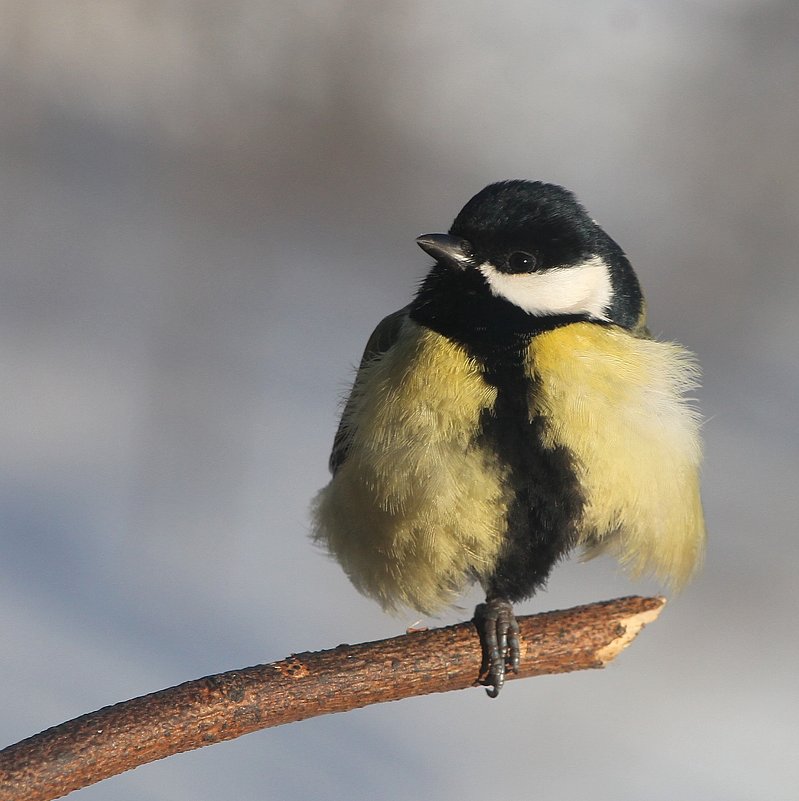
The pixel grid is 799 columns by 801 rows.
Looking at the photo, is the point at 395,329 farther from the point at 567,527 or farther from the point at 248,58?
the point at 248,58

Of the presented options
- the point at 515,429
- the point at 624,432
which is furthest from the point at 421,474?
the point at 624,432

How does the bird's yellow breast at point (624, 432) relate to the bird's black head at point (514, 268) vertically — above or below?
below

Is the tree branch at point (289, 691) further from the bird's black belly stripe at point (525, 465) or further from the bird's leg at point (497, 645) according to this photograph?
the bird's black belly stripe at point (525, 465)

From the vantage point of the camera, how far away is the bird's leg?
1.26 m

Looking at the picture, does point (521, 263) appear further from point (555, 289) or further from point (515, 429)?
point (515, 429)

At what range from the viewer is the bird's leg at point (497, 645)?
1256mm

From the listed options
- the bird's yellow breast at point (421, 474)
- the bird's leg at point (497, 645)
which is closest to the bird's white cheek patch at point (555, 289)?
the bird's yellow breast at point (421, 474)

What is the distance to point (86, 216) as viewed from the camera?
3338mm

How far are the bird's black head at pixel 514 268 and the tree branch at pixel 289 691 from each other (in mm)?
381

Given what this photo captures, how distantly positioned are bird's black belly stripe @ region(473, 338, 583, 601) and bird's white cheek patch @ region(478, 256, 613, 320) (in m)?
0.08

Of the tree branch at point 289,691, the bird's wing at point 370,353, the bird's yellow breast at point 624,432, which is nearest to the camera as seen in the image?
the tree branch at point 289,691

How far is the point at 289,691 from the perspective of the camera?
1.11m

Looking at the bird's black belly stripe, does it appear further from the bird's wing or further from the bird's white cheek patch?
the bird's wing

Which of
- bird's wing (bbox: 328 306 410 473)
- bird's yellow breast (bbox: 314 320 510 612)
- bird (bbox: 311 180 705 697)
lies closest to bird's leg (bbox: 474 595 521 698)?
bird (bbox: 311 180 705 697)
